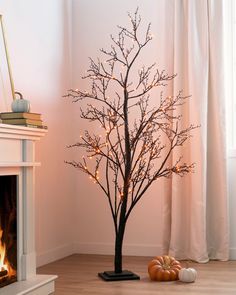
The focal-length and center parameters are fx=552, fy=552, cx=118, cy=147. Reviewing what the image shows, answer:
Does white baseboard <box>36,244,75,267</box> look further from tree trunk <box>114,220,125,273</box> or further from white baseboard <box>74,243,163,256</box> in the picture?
tree trunk <box>114,220,125,273</box>

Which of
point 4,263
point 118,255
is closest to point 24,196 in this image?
point 4,263

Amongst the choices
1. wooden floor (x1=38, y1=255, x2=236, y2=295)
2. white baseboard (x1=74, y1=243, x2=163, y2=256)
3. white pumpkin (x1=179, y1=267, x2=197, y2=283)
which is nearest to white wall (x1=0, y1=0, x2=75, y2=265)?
white baseboard (x1=74, y1=243, x2=163, y2=256)

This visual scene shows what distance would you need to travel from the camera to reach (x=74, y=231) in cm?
503

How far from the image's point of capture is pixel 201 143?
14.9 ft

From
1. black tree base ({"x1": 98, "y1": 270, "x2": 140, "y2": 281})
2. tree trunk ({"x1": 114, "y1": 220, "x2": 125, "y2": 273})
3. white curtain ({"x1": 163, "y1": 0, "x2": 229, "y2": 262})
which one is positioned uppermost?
white curtain ({"x1": 163, "y1": 0, "x2": 229, "y2": 262})

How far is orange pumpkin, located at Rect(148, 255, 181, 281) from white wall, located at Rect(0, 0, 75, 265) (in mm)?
1041

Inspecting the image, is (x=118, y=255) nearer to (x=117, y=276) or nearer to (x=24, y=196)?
(x=117, y=276)

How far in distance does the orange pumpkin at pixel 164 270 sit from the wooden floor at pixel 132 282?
5 centimetres

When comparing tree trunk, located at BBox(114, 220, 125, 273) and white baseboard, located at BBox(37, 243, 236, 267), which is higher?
tree trunk, located at BBox(114, 220, 125, 273)

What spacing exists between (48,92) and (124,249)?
1.53 m

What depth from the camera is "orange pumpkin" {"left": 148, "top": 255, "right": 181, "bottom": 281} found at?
372 centimetres

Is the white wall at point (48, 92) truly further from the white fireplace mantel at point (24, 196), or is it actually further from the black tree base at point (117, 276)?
the white fireplace mantel at point (24, 196)

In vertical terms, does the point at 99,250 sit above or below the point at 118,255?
below

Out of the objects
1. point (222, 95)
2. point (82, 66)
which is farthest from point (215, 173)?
point (82, 66)
